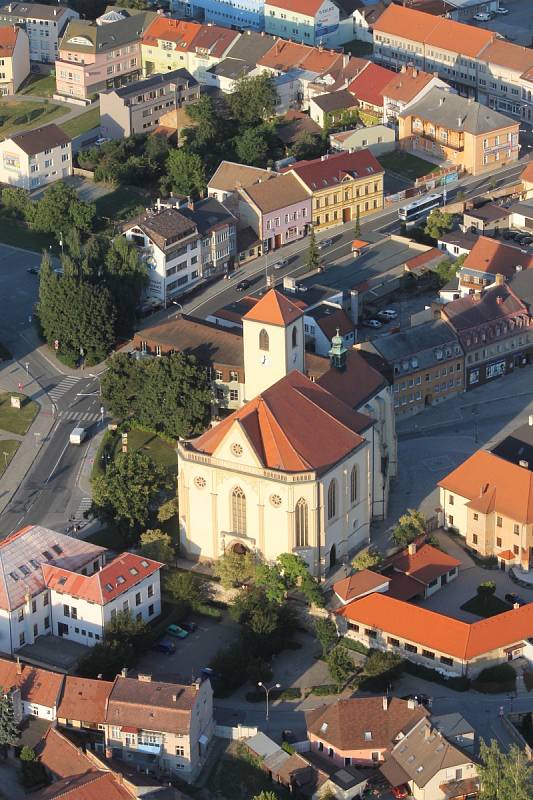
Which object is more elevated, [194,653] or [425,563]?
[425,563]

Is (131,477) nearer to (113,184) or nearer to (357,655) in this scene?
(357,655)

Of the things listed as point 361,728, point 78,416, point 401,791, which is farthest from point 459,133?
point 401,791

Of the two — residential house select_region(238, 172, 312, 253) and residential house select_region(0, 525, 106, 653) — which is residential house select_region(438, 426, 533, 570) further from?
residential house select_region(238, 172, 312, 253)

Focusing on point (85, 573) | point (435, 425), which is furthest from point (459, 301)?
point (85, 573)

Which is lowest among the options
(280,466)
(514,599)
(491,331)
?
(514,599)

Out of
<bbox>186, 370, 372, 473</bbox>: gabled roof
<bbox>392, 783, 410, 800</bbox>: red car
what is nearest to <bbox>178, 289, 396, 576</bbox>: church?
<bbox>186, 370, 372, 473</bbox>: gabled roof

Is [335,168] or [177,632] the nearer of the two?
[177,632]

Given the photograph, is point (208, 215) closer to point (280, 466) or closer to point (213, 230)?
point (213, 230)
